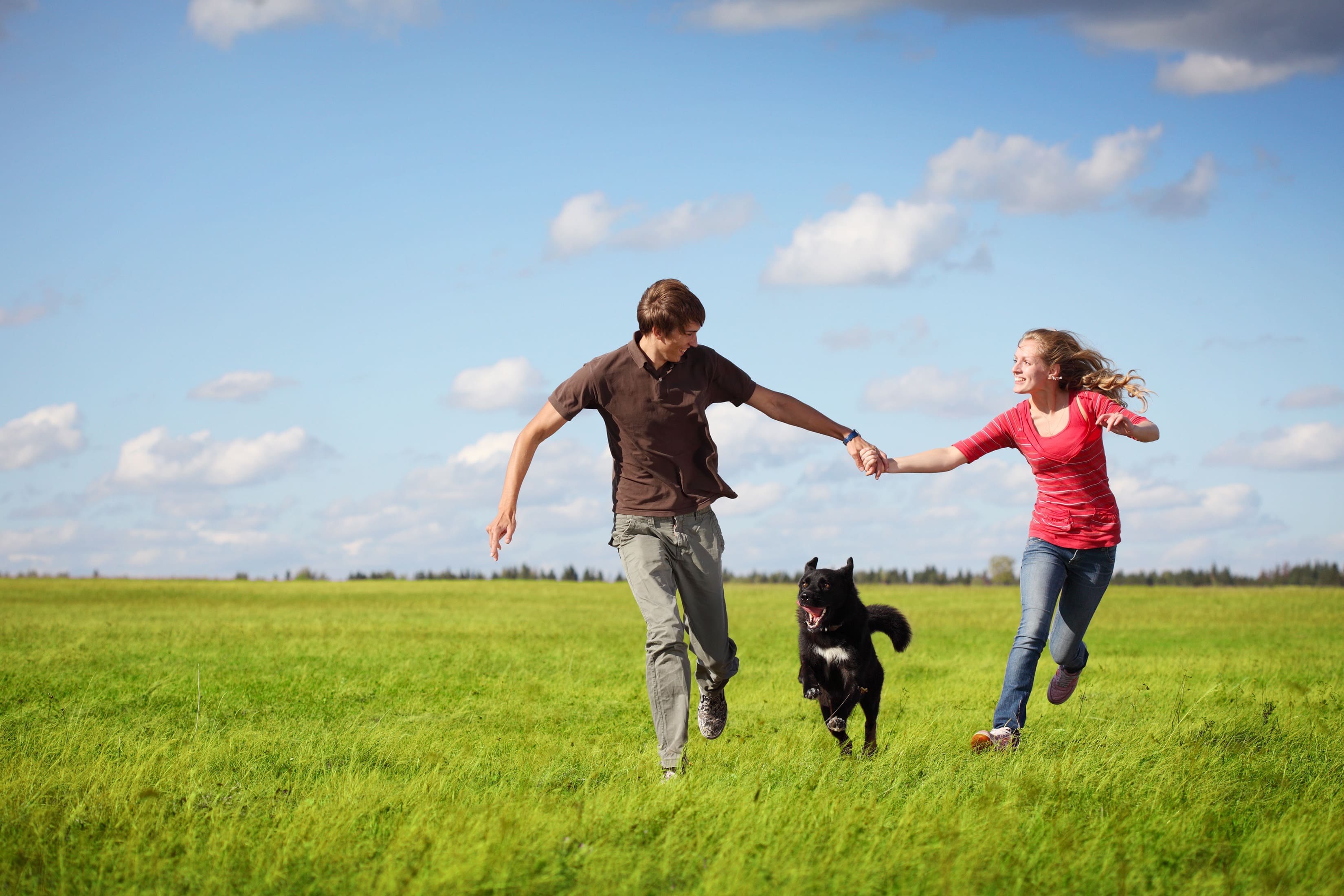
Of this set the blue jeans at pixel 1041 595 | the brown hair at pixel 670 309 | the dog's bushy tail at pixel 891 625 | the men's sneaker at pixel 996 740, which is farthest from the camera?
the dog's bushy tail at pixel 891 625

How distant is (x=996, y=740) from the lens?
726cm

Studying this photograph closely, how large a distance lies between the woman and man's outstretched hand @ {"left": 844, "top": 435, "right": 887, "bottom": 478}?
0.13m

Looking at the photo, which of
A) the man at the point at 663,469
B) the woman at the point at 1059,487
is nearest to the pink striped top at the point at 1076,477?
the woman at the point at 1059,487

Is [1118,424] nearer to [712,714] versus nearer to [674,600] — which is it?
[674,600]

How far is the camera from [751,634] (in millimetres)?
20469

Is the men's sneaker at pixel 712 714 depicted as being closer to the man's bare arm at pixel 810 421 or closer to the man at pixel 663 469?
the man at pixel 663 469

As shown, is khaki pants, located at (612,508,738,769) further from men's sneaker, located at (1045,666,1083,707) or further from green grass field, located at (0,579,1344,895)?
men's sneaker, located at (1045,666,1083,707)

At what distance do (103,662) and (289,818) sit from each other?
10.7m

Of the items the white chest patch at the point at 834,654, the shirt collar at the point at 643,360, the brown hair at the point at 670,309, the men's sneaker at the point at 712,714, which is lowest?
the men's sneaker at the point at 712,714

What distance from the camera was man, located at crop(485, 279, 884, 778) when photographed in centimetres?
651

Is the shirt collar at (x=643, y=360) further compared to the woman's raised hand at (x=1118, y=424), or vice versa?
the woman's raised hand at (x=1118, y=424)

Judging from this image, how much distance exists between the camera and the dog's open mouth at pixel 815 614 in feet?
23.4

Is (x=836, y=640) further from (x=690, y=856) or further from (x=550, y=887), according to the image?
(x=550, y=887)

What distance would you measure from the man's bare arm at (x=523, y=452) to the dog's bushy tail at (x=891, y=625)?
270 cm
